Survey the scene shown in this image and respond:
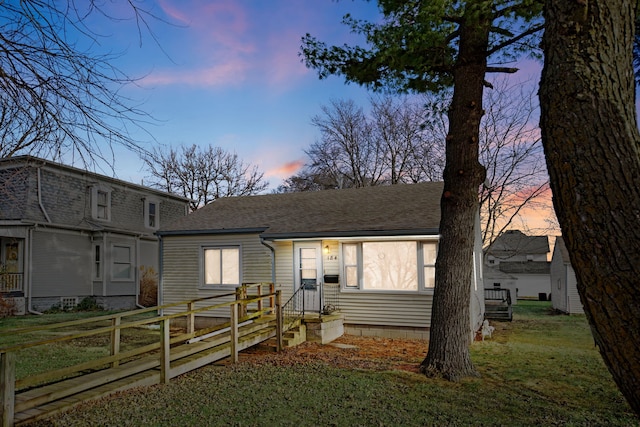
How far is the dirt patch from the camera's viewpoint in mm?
8734

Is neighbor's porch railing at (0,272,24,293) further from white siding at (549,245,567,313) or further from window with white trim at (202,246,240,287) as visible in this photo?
white siding at (549,245,567,313)

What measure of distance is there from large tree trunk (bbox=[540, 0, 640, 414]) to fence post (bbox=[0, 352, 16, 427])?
543 cm

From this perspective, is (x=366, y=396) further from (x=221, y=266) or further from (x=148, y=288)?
(x=148, y=288)

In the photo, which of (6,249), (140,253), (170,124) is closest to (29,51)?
(170,124)

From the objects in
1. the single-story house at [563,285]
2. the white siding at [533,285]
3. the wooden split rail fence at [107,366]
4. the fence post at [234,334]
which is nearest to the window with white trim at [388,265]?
the wooden split rail fence at [107,366]

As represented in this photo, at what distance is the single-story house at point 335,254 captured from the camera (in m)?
12.2

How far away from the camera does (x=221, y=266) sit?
1482 centimetres

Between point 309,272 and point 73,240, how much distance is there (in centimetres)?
1177

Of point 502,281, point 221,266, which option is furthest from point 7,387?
point 502,281

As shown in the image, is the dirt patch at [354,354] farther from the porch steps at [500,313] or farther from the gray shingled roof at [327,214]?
the porch steps at [500,313]

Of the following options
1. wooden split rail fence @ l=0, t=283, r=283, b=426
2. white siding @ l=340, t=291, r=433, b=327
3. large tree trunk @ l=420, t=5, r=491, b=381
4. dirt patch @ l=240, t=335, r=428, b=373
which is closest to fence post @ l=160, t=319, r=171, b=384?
wooden split rail fence @ l=0, t=283, r=283, b=426

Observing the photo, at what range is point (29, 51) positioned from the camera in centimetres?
340

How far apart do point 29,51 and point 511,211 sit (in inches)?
926

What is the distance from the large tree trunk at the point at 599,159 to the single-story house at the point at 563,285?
1975 centimetres
